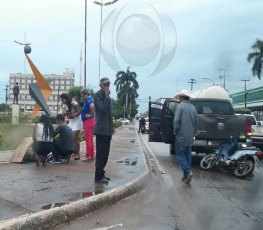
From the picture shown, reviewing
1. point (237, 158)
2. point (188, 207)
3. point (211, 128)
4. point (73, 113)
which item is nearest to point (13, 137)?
point (73, 113)

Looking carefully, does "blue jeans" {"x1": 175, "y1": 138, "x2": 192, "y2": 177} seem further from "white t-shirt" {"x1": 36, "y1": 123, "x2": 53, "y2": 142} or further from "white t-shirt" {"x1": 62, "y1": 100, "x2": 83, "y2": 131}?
"white t-shirt" {"x1": 62, "y1": 100, "x2": 83, "y2": 131}

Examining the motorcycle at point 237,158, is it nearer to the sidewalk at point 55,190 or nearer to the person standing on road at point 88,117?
the sidewalk at point 55,190

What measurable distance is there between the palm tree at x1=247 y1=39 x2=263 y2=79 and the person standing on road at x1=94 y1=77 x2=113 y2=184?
199ft

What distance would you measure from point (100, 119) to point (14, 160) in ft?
11.9

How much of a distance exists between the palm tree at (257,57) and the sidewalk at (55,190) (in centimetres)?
5822

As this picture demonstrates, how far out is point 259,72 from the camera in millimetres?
66500

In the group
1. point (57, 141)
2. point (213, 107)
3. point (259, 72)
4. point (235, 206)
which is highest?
point (259, 72)

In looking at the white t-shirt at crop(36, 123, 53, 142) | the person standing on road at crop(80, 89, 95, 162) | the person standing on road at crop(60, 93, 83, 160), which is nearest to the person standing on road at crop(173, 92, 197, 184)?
the person standing on road at crop(80, 89, 95, 162)

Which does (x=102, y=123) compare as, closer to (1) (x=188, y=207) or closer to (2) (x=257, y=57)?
(1) (x=188, y=207)

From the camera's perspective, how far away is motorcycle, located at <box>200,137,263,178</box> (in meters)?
11.0

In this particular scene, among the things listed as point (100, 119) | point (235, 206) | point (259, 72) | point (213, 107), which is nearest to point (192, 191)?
point (235, 206)

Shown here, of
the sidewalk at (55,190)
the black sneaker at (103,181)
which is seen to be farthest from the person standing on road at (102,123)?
the sidewalk at (55,190)

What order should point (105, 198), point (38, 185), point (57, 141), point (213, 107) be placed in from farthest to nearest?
point (213, 107), point (57, 141), point (38, 185), point (105, 198)

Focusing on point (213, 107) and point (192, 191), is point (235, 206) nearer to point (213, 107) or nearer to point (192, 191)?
point (192, 191)
